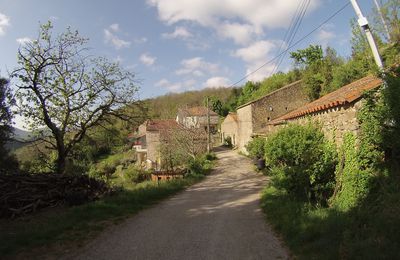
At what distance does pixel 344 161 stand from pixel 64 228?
788cm

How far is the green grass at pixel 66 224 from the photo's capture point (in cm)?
671

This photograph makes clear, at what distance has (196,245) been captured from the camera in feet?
21.6

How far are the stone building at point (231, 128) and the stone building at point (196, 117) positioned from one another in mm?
3069

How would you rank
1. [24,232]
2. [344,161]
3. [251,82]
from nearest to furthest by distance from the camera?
[24,232]
[344,161]
[251,82]

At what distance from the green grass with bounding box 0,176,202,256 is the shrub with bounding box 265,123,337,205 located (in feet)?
17.2

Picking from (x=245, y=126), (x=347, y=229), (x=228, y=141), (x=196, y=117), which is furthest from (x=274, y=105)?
(x=347, y=229)

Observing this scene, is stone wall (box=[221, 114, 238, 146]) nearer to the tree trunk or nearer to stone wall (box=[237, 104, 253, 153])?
stone wall (box=[237, 104, 253, 153])

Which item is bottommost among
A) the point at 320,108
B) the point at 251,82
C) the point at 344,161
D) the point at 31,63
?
the point at 344,161

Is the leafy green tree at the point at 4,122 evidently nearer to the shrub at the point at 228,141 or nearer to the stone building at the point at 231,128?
the stone building at the point at 231,128

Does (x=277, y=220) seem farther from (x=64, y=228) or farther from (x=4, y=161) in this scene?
(x=4, y=161)

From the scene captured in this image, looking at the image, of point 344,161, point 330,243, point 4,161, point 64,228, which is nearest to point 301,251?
point 330,243

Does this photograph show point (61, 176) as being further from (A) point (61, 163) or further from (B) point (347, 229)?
(B) point (347, 229)

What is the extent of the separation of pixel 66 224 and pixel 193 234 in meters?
3.39

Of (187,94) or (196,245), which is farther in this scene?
(187,94)
